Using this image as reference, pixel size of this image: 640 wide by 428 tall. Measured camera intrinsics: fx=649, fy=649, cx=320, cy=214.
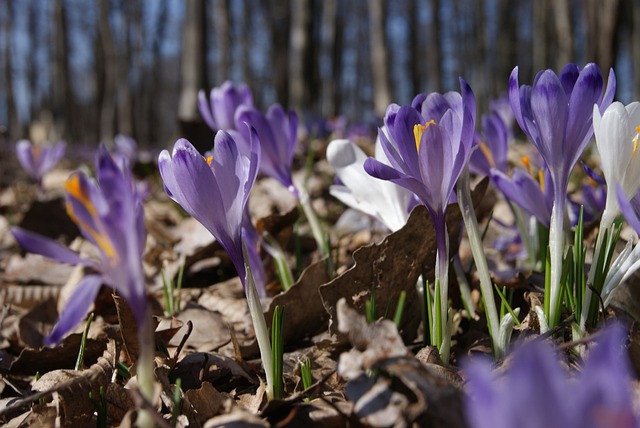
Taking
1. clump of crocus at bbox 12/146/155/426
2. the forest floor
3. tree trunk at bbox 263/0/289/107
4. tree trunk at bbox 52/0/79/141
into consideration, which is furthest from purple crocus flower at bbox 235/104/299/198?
tree trunk at bbox 52/0/79/141

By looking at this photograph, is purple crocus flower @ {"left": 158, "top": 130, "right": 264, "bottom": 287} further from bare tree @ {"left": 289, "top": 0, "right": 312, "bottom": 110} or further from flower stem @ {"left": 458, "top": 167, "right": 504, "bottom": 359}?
bare tree @ {"left": 289, "top": 0, "right": 312, "bottom": 110}

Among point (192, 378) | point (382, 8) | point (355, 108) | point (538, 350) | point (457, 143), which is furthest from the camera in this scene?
point (355, 108)

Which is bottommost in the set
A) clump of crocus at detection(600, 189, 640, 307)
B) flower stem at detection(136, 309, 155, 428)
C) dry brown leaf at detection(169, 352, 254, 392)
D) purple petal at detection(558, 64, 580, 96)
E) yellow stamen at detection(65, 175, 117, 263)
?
dry brown leaf at detection(169, 352, 254, 392)

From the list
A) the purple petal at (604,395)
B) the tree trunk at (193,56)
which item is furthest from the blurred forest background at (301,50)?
the purple petal at (604,395)

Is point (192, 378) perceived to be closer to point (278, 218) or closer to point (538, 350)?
point (278, 218)

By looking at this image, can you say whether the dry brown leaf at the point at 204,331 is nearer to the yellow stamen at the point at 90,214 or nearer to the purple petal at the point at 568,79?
the yellow stamen at the point at 90,214

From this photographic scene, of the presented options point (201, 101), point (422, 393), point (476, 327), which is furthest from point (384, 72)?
point (422, 393)

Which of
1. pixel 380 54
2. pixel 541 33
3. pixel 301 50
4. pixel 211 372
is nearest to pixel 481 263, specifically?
pixel 211 372

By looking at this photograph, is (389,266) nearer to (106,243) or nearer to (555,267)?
(555,267)
